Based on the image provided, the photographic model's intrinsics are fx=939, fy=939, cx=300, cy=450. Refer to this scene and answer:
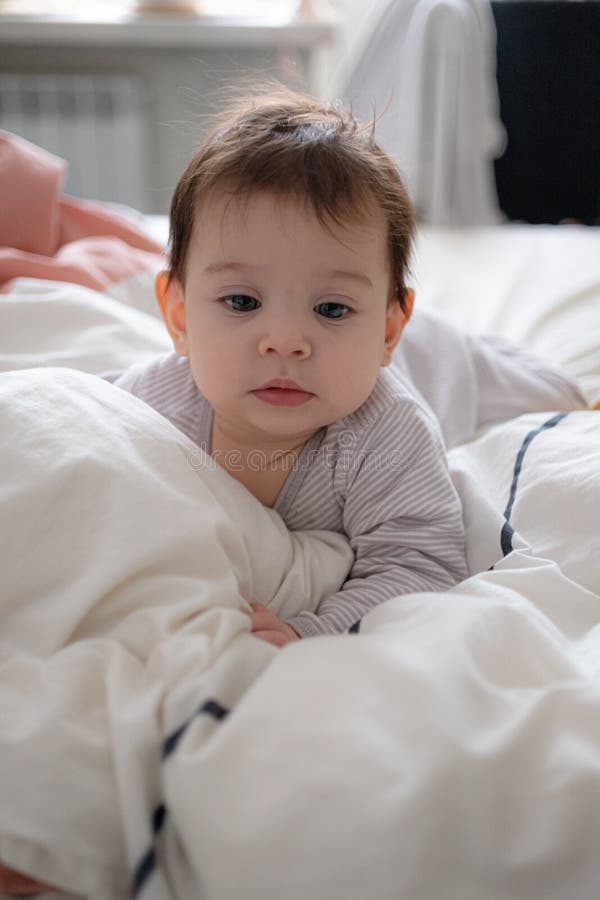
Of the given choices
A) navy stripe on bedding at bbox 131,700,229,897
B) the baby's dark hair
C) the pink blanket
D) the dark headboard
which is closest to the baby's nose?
the baby's dark hair

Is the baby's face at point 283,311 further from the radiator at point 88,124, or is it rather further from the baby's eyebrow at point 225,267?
the radiator at point 88,124

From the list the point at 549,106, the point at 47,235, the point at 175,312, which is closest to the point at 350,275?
the point at 175,312

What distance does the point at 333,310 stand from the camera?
3.02 ft

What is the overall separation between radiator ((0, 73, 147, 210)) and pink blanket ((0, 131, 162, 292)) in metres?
1.51

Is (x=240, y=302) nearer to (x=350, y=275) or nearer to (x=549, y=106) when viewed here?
(x=350, y=275)

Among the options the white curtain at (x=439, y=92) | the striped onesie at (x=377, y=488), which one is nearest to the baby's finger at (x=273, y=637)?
the striped onesie at (x=377, y=488)

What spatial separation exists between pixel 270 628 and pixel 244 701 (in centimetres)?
18

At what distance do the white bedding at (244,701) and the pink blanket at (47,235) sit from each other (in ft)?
1.70

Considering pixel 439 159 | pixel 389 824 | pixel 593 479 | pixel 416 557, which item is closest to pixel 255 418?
pixel 416 557

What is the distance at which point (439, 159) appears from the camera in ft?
7.13

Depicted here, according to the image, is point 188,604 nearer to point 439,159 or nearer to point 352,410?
point 352,410

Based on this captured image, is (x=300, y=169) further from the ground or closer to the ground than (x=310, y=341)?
further from the ground

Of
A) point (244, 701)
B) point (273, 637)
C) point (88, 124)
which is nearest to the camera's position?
point (244, 701)

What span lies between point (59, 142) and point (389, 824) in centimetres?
280
